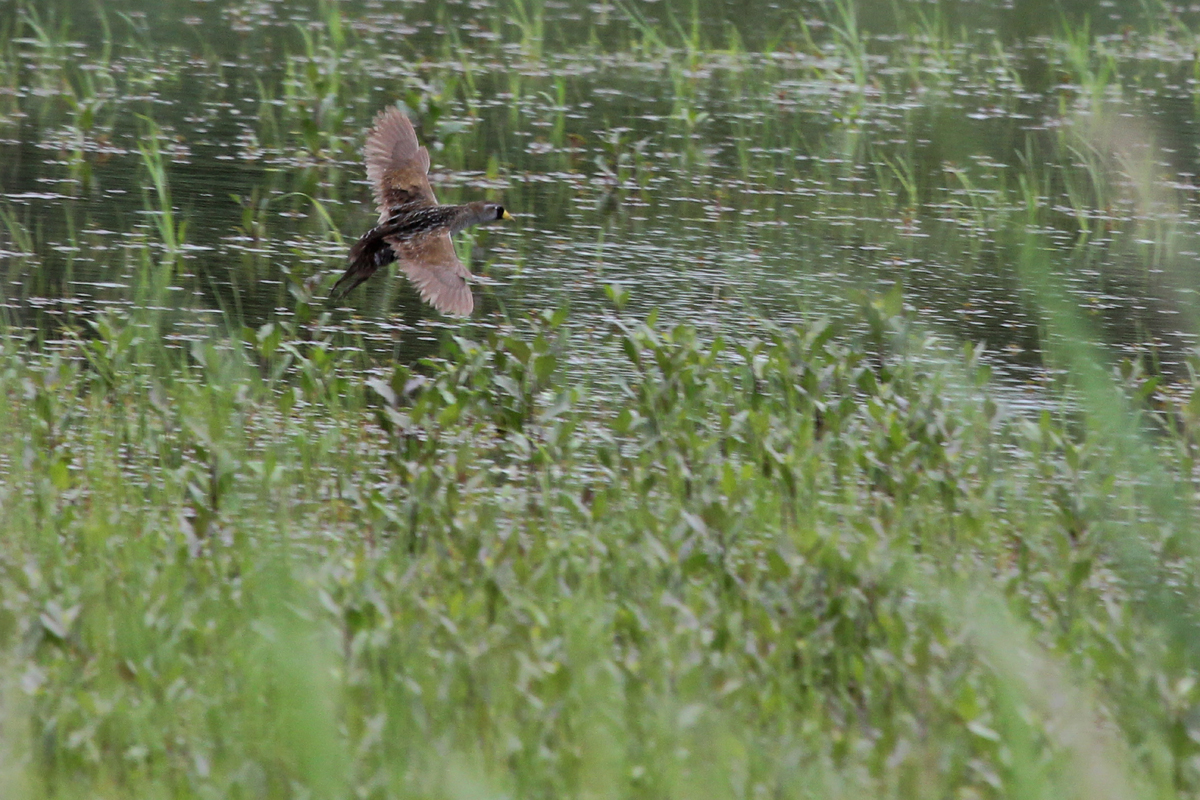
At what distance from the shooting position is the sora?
7.16 meters

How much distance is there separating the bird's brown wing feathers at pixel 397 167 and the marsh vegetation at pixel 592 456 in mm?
591

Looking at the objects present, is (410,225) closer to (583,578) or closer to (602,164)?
(583,578)

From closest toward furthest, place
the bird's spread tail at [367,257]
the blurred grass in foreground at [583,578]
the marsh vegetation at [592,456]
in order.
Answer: the blurred grass in foreground at [583,578], the marsh vegetation at [592,456], the bird's spread tail at [367,257]

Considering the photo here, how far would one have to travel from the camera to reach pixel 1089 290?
30.2ft

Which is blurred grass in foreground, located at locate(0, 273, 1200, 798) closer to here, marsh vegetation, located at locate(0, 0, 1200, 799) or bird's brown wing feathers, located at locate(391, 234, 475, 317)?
marsh vegetation, located at locate(0, 0, 1200, 799)

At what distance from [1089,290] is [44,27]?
829cm

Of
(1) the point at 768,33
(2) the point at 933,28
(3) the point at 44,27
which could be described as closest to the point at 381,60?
(3) the point at 44,27

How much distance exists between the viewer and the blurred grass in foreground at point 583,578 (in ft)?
13.1

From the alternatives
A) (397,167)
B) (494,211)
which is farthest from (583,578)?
(397,167)

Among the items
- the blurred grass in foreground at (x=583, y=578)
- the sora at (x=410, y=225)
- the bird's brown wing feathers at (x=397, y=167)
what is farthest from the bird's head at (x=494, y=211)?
the blurred grass in foreground at (x=583, y=578)

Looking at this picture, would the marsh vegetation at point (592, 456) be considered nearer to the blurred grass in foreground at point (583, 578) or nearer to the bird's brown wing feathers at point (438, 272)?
the blurred grass in foreground at point (583, 578)

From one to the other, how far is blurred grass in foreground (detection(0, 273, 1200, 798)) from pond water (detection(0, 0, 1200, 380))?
108cm

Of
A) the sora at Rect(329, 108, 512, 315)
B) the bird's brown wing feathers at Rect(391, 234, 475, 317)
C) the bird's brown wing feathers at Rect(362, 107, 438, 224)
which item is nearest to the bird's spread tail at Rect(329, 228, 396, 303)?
the sora at Rect(329, 108, 512, 315)

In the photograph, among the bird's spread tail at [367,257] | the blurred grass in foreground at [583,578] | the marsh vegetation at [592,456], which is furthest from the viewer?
the bird's spread tail at [367,257]
